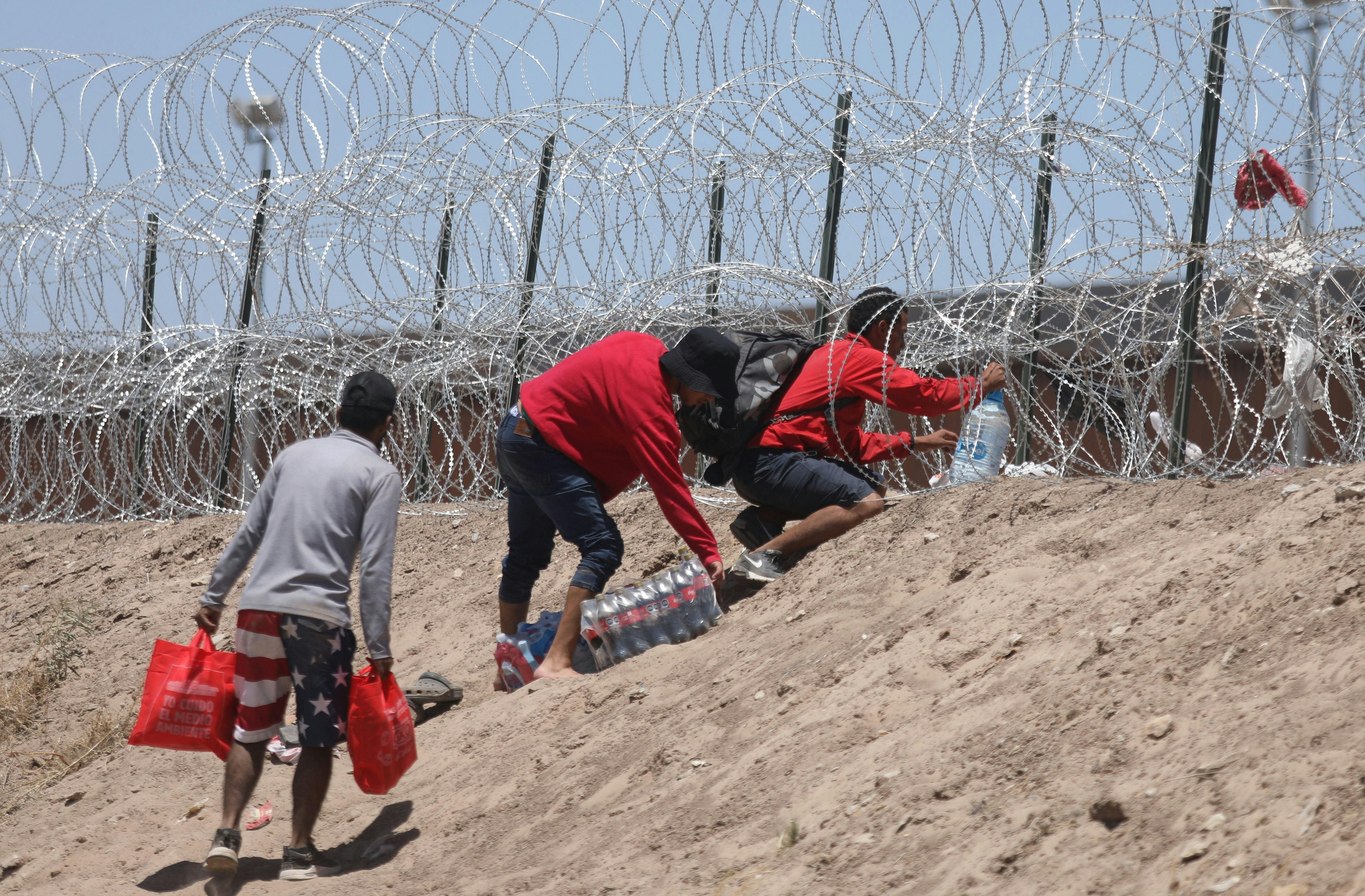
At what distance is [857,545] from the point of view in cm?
494

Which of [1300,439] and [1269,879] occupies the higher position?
[1300,439]

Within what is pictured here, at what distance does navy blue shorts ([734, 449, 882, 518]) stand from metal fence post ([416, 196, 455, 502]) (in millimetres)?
2374

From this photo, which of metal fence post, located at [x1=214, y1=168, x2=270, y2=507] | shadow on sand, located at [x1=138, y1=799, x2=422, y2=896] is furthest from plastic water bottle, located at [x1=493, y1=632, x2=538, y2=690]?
metal fence post, located at [x1=214, y1=168, x2=270, y2=507]

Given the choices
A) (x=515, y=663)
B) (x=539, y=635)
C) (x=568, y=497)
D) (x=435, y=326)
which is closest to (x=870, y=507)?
(x=568, y=497)

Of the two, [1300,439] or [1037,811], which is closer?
[1037,811]

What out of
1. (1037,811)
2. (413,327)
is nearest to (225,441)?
(413,327)

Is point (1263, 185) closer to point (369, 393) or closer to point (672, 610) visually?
point (672, 610)

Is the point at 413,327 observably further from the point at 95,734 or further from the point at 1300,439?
the point at 1300,439

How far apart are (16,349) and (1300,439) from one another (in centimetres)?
813

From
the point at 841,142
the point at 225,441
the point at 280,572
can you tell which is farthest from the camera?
the point at 225,441

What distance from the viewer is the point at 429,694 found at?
4941 millimetres

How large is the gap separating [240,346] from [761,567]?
197 inches

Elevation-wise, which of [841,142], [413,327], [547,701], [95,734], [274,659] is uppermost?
[841,142]

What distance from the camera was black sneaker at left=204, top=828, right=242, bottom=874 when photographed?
142 inches
